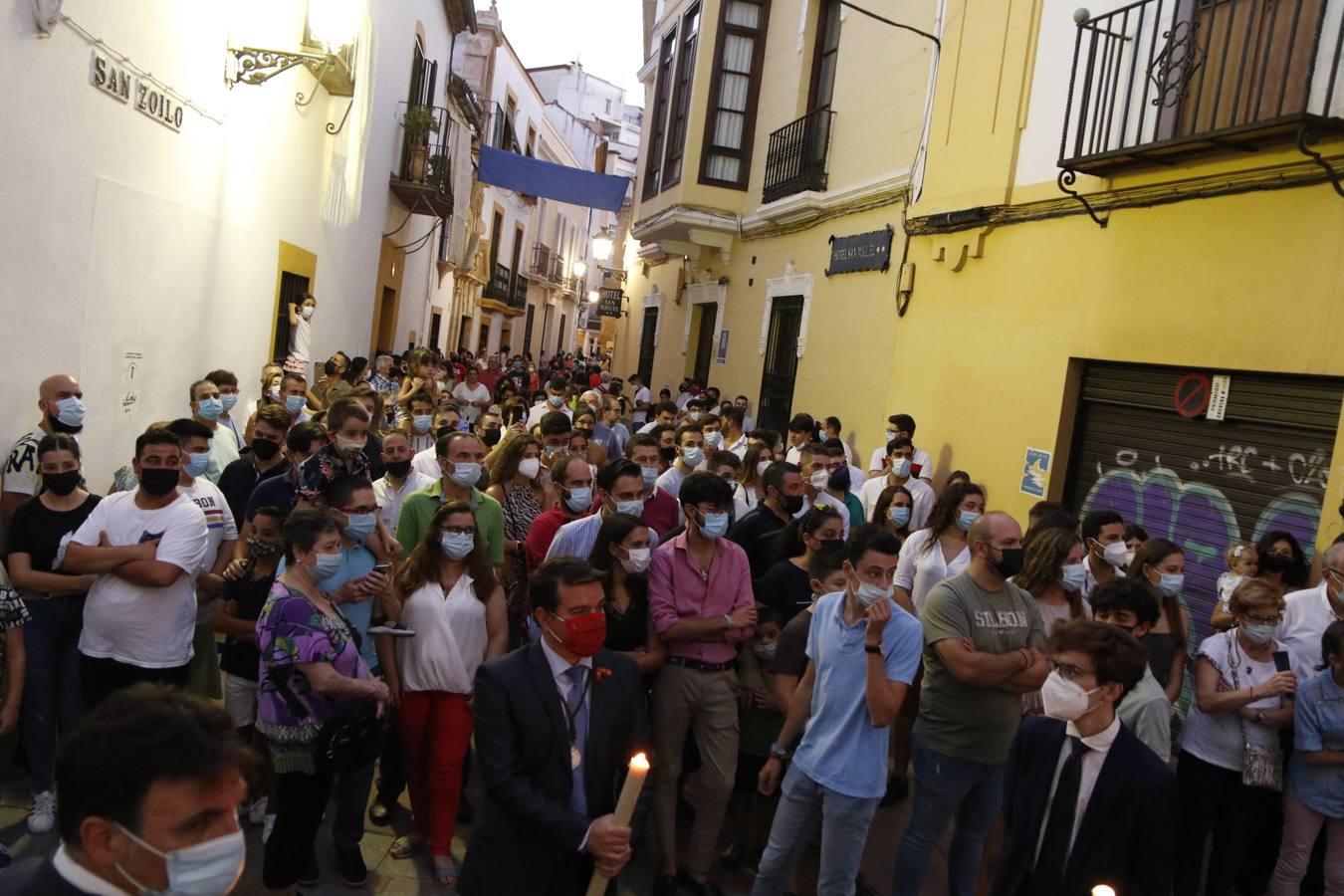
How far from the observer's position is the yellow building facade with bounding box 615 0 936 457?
1169 cm

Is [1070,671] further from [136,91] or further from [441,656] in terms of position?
[136,91]

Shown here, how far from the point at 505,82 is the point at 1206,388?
2535 cm

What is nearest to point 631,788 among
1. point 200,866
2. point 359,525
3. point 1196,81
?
point 200,866

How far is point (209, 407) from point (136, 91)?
81.4 inches


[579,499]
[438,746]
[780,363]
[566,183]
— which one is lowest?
[438,746]

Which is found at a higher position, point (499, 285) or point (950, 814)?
point (499, 285)

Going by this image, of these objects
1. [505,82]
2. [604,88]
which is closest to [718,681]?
[505,82]

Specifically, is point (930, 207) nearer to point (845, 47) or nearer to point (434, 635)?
point (845, 47)

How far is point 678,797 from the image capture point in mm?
5371

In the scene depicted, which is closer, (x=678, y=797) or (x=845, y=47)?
(x=678, y=797)

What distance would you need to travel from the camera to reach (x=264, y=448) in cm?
584

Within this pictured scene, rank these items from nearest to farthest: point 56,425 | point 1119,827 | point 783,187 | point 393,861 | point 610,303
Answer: point 1119,827 < point 393,861 < point 56,425 < point 783,187 < point 610,303

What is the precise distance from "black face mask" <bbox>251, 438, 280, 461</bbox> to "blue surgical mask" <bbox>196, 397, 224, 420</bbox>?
821 millimetres

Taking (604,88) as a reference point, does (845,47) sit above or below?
below
